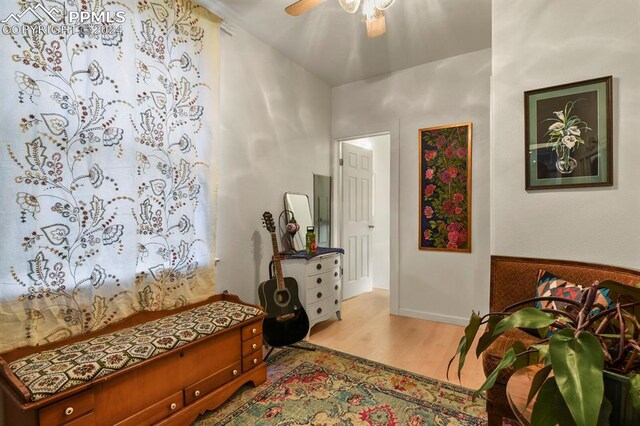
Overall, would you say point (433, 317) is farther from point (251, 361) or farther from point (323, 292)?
point (251, 361)

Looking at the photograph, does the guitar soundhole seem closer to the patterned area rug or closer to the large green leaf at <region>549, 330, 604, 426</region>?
the patterned area rug

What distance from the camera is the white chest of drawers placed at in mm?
2809

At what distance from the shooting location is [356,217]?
4238 millimetres

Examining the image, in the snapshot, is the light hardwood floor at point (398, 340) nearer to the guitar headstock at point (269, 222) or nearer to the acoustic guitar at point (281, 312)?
the acoustic guitar at point (281, 312)

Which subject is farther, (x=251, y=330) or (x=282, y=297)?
(x=282, y=297)

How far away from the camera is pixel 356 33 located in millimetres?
2789

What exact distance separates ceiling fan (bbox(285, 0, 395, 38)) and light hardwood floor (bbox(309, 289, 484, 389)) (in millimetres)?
2352

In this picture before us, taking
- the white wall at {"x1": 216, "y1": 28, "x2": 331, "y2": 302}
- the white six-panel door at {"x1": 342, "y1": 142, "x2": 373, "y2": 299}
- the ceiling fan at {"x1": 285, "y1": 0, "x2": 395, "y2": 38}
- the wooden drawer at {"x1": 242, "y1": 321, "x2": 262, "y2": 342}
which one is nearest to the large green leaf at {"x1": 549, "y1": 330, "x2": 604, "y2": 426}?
the ceiling fan at {"x1": 285, "y1": 0, "x2": 395, "y2": 38}

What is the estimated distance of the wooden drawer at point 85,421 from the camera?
1.28 meters

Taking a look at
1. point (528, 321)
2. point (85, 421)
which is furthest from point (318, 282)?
point (528, 321)

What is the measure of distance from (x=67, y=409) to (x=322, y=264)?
208 centimetres

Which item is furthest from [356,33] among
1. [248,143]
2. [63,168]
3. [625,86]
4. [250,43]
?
[63,168]

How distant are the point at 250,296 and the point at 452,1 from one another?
297 centimetres

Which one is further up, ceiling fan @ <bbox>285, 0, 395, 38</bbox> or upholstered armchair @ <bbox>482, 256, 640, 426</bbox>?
ceiling fan @ <bbox>285, 0, 395, 38</bbox>
